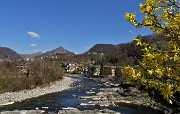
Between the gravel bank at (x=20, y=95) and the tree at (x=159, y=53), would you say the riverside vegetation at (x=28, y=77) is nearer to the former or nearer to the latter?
the gravel bank at (x=20, y=95)

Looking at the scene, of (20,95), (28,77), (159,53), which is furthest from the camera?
(28,77)

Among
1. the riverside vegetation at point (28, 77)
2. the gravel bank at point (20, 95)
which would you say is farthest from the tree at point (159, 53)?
the riverside vegetation at point (28, 77)

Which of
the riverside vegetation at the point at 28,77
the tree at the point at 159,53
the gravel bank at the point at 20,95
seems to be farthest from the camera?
the riverside vegetation at the point at 28,77

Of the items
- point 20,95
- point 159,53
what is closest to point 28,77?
point 20,95

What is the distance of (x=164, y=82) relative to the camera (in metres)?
5.91

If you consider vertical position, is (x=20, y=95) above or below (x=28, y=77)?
below

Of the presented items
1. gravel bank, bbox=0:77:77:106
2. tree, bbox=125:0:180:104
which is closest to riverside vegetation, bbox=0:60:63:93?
gravel bank, bbox=0:77:77:106

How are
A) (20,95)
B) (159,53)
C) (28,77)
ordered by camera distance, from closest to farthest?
(159,53), (20,95), (28,77)

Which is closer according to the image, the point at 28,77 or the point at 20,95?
the point at 20,95

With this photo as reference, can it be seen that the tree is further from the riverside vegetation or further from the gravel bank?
the riverside vegetation

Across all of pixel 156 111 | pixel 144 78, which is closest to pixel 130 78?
pixel 144 78

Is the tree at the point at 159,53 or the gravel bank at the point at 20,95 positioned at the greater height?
the tree at the point at 159,53

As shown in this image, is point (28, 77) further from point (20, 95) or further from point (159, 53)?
point (159, 53)

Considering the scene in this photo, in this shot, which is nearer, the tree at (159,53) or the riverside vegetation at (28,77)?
the tree at (159,53)
